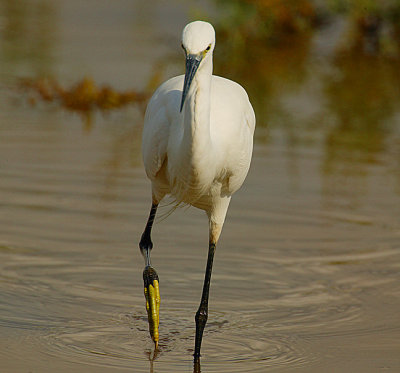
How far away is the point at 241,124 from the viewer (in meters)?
4.92

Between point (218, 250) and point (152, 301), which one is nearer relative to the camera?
point (152, 301)

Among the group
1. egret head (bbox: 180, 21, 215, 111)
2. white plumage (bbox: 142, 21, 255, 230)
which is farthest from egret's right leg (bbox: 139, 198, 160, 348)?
egret head (bbox: 180, 21, 215, 111)

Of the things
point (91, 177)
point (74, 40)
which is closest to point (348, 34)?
point (74, 40)

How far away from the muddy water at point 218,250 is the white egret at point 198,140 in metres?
0.33

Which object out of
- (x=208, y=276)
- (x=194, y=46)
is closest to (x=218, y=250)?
(x=208, y=276)

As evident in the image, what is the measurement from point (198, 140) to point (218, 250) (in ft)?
7.73

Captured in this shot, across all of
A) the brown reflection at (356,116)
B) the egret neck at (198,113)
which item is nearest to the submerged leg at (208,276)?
the egret neck at (198,113)

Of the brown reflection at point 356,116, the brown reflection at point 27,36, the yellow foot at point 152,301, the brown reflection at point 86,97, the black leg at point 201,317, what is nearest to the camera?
the black leg at point 201,317

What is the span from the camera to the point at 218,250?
650 centimetres

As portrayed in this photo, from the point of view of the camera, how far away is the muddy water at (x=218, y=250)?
4.93 meters

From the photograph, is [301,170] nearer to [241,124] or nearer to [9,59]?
[241,124]

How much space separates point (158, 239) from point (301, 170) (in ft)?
7.30

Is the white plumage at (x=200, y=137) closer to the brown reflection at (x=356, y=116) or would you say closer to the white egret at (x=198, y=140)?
the white egret at (x=198, y=140)

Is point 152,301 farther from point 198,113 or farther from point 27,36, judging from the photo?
point 27,36
